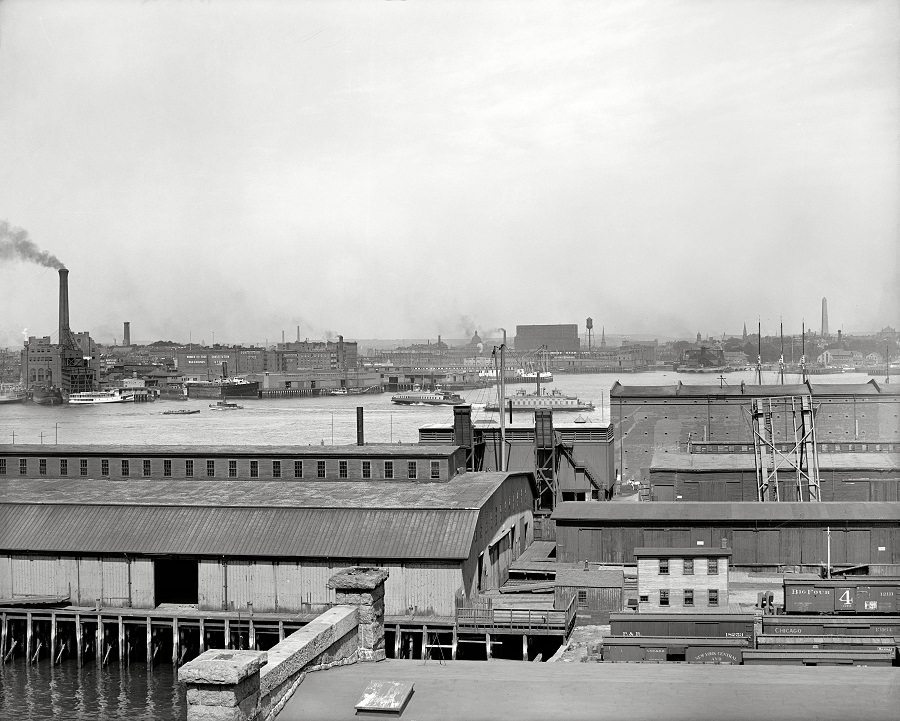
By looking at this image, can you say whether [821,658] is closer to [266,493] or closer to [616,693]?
[616,693]

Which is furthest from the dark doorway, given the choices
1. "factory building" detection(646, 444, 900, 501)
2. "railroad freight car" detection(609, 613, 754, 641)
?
"factory building" detection(646, 444, 900, 501)

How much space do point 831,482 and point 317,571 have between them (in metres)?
15.9

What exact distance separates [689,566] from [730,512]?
480cm

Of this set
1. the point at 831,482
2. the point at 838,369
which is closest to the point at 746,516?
the point at 831,482

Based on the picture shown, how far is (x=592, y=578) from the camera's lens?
61.6 feet

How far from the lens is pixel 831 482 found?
1088 inches

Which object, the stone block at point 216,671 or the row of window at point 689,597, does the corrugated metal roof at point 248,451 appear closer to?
the row of window at point 689,597

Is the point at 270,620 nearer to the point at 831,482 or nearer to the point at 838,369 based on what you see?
the point at 831,482

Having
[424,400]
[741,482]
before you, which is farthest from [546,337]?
[741,482]

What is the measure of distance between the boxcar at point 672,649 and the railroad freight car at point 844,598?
2201mm

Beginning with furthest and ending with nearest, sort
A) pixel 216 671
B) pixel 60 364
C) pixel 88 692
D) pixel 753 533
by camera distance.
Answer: pixel 60 364
pixel 753 533
pixel 88 692
pixel 216 671

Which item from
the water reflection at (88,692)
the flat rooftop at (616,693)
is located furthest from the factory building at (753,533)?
the flat rooftop at (616,693)

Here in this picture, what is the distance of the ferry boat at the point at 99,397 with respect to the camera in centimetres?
8950

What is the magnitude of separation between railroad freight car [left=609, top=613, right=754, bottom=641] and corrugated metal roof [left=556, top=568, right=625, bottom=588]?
8.81ft
